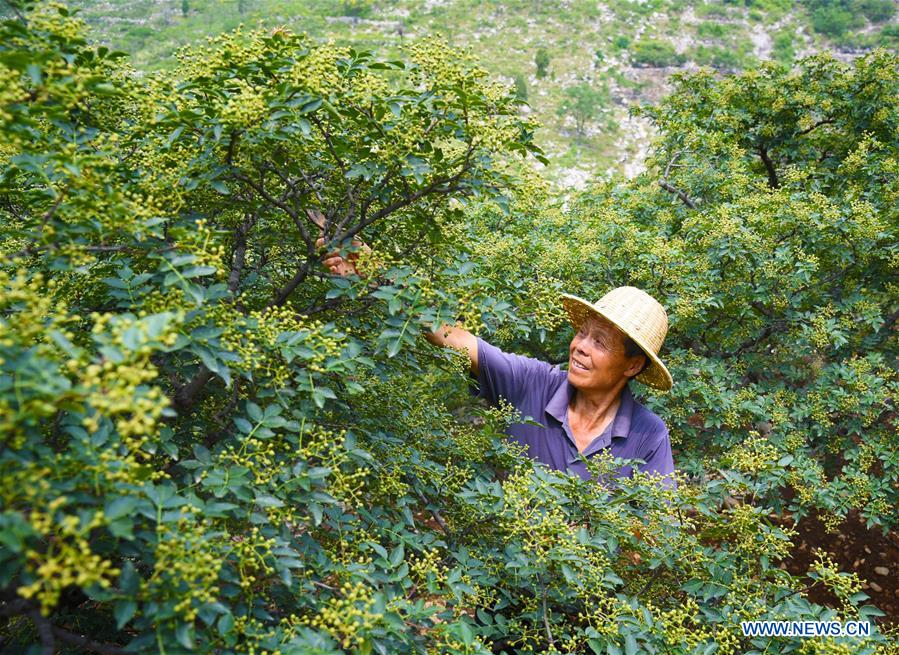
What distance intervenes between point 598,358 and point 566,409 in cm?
32

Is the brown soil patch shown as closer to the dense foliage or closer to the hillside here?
the dense foliage

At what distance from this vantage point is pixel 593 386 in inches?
119

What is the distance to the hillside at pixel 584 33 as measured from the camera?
46.6 meters

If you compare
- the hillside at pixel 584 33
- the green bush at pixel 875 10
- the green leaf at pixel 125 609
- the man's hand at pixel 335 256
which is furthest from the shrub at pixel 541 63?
the green leaf at pixel 125 609

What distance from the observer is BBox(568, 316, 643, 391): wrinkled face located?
298 centimetres

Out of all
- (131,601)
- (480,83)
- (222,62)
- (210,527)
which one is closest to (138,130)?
(222,62)

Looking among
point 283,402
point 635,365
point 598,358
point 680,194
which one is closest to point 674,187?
point 680,194

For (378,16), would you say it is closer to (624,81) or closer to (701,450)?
(624,81)

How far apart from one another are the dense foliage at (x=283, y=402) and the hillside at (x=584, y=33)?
42.9 m

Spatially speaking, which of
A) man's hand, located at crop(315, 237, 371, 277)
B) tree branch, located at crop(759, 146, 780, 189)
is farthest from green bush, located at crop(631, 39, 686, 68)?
man's hand, located at crop(315, 237, 371, 277)

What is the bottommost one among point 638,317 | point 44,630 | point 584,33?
point 638,317

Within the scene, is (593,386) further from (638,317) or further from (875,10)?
(875,10)

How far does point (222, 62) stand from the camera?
6.09ft

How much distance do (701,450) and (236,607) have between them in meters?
3.40
